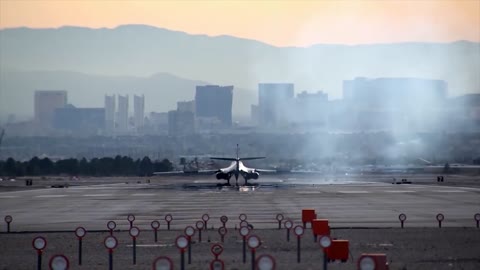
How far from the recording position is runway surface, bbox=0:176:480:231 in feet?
157

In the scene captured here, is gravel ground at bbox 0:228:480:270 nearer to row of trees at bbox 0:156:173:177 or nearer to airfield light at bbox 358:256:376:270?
airfield light at bbox 358:256:376:270

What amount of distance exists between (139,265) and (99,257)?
10.3ft

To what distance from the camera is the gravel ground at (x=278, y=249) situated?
3070 centimetres

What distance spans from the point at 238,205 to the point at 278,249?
85.0 feet

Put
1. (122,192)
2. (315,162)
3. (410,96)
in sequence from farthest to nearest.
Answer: (410,96)
(315,162)
(122,192)

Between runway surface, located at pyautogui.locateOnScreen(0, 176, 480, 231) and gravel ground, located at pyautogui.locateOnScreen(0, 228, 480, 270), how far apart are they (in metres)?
3.84

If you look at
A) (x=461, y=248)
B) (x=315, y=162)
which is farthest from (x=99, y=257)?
(x=315, y=162)

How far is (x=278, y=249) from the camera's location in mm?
34781

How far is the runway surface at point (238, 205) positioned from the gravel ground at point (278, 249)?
384 centimetres

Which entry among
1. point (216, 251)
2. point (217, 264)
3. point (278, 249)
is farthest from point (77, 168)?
point (217, 264)

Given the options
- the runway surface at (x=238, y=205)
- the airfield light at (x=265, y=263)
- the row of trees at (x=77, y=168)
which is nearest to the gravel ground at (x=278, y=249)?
the runway surface at (x=238, y=205)

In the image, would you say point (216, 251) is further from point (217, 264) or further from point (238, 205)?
point (238, 205)

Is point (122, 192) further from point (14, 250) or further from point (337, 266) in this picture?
point (337, 266)

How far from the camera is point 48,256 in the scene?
111 ft
